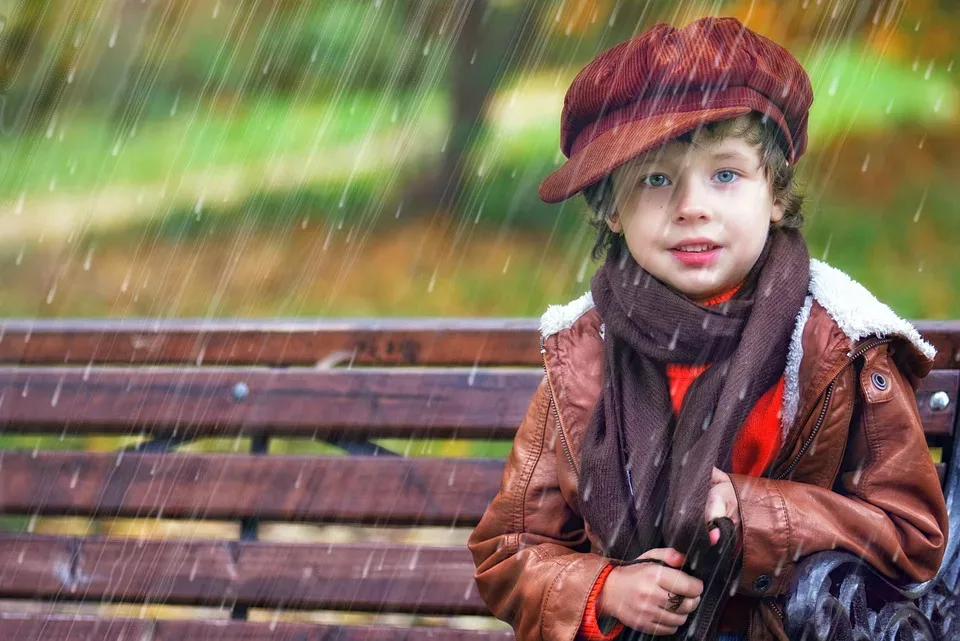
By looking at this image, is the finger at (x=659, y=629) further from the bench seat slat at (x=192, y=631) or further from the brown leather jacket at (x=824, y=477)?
Answer: the bench seat slat at (x=192, y=631)

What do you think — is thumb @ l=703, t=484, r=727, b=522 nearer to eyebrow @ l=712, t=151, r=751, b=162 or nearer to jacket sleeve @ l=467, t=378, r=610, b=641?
jacket sleeve @ l=467, t=378, r=610, b=641

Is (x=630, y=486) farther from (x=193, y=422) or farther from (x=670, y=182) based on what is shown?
(x=193, y=422)

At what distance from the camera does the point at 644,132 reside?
2227 millimetres

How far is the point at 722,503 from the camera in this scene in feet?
7.16

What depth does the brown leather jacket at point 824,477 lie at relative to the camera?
2.19 m

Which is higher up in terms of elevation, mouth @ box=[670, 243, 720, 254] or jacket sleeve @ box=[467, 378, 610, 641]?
mouth @ box=[670, 243, 720, 254]

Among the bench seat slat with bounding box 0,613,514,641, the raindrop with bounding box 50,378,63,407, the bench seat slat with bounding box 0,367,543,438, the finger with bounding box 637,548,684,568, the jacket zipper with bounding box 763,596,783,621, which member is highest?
the finger with bounding box 637,548,684,568

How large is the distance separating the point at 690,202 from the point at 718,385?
0.37m

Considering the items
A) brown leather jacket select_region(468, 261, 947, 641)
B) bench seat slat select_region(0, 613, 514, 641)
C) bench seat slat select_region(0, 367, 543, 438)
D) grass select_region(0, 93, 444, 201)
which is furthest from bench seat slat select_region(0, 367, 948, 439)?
grass select_region(0, 93, 444, 201)

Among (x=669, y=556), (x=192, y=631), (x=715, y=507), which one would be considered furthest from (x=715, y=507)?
(x=192, y=631)

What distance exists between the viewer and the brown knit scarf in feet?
7.34

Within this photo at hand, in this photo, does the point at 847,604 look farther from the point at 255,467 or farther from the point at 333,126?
the point at 333,126

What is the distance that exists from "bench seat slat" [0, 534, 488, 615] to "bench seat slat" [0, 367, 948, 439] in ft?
1.09

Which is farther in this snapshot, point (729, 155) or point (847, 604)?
point (729, 155)
